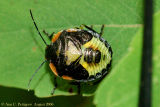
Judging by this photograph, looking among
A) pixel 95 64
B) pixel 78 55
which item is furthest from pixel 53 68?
pixel 95 64

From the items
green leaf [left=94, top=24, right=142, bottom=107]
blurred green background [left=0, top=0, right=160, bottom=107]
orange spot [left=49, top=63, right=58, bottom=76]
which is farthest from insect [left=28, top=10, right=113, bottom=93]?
green leaf [left=94, top=24, right=142, bottom=107]

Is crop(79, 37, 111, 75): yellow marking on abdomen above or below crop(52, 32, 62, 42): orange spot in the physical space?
below

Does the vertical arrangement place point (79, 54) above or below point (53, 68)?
above

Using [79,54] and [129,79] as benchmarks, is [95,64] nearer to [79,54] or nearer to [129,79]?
[79,54]

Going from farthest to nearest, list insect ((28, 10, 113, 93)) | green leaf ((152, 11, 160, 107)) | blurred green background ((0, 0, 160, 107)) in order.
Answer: insect ((28, 10, 113, 93))
blurred green background ((0, 0, 160, 107))
green leaf ((152, 11, 160, 107))

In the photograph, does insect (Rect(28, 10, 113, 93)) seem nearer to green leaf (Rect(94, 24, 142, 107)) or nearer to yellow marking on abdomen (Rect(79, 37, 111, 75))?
yellow marking on abdomen (Rect(79, 37, 111, 75))

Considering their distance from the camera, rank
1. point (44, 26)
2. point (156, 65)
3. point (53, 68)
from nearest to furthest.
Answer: point (156, 65) < point (44, 26) < point (53, 68)

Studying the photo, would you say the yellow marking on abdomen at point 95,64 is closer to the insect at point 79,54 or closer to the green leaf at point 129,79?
the insect at point 79,54

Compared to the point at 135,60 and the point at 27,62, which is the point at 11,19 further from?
the point at 135,60

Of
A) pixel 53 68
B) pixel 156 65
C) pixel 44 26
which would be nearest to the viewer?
pixel 156 65

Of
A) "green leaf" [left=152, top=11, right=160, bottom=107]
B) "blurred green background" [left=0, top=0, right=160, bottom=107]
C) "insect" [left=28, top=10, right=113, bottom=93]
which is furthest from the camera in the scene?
"insect" [left=28, top=10, right=113, bottom=93]
